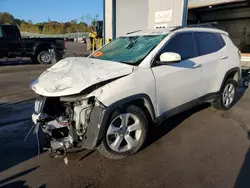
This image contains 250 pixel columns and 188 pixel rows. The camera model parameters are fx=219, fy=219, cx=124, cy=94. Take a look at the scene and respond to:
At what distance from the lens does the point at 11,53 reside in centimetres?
1248

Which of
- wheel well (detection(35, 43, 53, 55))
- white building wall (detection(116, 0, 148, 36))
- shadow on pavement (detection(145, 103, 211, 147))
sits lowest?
shadow on pavement (detection(145, 103, 211, 147))

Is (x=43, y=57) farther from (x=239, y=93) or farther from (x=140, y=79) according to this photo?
(x=140, y=79)

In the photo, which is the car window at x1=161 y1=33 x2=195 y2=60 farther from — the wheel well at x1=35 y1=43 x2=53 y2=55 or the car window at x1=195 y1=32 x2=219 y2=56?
the wheel well at x1=35 y1=43 x2=53 y2=55

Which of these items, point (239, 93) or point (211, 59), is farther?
point (239, 93)

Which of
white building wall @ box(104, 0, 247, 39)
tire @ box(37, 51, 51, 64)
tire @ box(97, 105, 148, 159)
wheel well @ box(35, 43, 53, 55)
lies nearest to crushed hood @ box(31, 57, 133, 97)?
tire @ box(97, 105, 148, 159)

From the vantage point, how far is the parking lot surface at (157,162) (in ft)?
8.79

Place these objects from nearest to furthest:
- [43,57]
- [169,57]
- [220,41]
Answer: [169,57] → [220,41] → [43,57]

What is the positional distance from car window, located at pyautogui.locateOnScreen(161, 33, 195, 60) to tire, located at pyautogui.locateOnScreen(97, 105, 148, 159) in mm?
1166

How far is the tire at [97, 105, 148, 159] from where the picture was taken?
2.93m

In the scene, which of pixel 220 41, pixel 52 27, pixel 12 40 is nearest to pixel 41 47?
pixel 12 40

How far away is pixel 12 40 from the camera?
12.4 m

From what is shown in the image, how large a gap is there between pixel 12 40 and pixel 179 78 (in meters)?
11.8

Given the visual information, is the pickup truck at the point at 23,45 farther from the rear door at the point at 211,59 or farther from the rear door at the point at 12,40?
the rear door at the point at 211,59

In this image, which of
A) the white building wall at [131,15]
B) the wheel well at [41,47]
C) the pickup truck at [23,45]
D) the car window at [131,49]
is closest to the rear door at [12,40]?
the pickup truck at [23,45]
